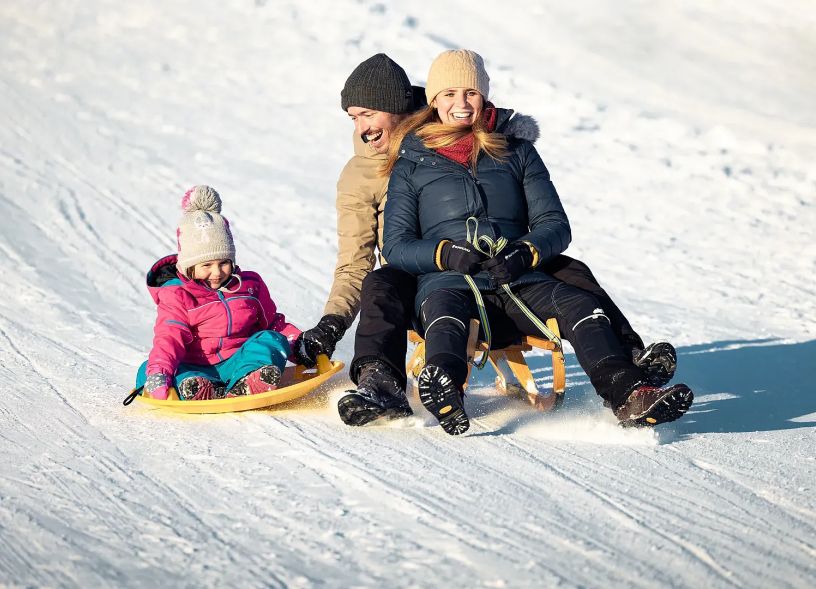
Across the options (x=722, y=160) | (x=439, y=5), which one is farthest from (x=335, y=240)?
(x=439, y=5)

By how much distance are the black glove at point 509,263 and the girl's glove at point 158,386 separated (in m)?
1.20

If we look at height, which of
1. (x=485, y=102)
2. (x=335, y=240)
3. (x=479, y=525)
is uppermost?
(x=485, y=102)

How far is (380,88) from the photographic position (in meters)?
4.31

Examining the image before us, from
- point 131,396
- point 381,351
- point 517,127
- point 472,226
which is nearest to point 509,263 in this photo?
point 472,226

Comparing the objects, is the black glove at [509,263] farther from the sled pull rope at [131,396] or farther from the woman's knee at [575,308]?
the sled pull rope at [131,396]

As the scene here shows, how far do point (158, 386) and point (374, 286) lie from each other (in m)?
0.85

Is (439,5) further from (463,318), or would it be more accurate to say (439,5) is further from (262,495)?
(262,495)

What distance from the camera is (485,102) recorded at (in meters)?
4.05

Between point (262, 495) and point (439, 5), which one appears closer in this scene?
point (262, 495)

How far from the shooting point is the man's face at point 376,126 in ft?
14.2

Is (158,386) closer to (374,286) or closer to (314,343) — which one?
(314,343)

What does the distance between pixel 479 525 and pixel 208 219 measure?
1.80 metres

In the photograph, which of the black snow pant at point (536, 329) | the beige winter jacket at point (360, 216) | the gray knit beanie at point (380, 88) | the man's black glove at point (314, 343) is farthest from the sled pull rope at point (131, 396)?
the gray knit beanie at point (380, 88)

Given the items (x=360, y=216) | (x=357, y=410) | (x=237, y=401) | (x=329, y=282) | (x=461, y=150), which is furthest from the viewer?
(x=329, y=282)
